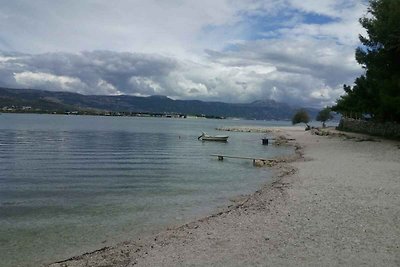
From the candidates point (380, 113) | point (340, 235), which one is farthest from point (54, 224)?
point (380, 113)

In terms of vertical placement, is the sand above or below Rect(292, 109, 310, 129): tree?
below

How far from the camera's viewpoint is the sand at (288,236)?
396 inches

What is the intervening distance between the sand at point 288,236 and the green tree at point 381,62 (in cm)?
2774

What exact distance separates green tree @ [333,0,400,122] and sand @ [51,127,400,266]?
27.7m

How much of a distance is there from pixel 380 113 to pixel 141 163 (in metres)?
32.2

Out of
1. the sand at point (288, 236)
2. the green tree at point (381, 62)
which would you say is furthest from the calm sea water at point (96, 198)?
the green tree at point (381, 62)

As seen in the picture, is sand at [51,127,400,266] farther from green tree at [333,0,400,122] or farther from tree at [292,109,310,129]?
Result: tree at [292,109,310,129]

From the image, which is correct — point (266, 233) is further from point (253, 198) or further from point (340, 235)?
point (253, 198)

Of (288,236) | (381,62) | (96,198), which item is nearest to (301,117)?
(381,62)

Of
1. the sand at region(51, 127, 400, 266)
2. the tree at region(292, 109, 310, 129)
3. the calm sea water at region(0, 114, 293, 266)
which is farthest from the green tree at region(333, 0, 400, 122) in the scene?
the tree at region(292, 109, 310, 129)

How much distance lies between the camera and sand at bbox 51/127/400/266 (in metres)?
10.1

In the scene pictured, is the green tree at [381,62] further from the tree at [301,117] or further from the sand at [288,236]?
the tree at [301,117]

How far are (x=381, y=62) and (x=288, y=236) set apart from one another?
41.8 metres

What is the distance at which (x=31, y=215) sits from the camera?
17281 mm
